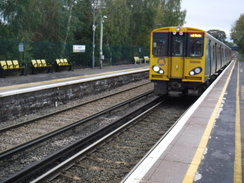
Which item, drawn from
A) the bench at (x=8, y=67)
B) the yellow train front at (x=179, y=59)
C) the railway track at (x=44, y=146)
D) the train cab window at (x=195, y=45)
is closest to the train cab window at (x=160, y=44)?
the yellow train front at (x=179, y=59)

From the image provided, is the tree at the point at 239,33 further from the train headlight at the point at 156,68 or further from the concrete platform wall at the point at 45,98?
the train headlight at the point at 156,68

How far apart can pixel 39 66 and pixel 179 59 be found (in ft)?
37.0

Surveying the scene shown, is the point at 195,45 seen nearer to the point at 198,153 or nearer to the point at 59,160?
the point at 198,153

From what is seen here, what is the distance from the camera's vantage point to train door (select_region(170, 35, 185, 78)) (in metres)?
12.4

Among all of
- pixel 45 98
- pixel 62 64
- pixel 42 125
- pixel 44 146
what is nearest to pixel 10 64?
pixel 62 64

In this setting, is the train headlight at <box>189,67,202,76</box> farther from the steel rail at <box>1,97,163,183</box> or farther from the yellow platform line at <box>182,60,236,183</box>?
the steel rail at <box>1,97,163,183</box>

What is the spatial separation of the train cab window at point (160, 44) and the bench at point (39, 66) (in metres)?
10.1

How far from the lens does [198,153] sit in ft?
18.3

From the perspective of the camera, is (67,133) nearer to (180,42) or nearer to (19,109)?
(19,109)

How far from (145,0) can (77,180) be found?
4340cm

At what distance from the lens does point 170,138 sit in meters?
6.42

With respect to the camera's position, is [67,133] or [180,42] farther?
[180,42]

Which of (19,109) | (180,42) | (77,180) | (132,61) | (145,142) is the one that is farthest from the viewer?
(132,61)

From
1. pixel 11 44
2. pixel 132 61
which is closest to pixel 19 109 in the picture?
pixel 11 44
